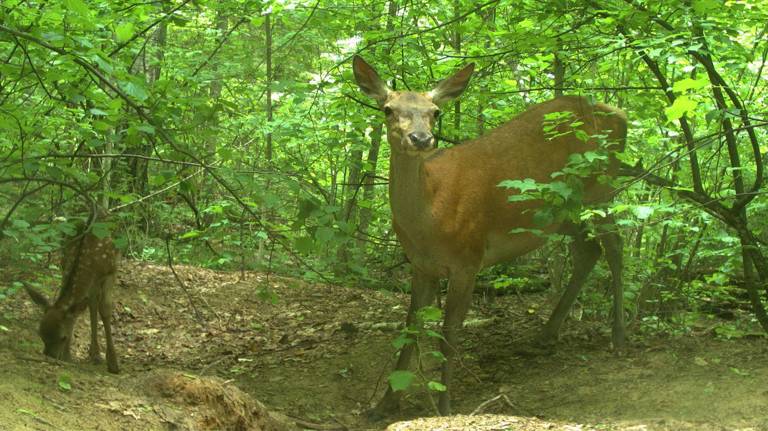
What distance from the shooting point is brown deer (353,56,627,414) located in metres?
6.69

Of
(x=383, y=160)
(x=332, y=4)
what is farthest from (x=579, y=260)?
(x=383, y=160)

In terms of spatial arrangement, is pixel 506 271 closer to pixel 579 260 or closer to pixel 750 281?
pixel 579 260

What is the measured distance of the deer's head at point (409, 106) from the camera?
610 centimetres

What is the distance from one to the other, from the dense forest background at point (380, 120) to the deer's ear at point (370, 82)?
34 centimetres

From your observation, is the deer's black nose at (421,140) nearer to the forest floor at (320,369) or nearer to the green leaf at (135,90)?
the forest floor at (320,369)

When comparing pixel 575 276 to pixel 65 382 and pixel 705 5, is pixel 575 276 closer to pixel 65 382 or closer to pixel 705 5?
pixel 705 5

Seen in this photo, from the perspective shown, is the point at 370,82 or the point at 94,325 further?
the point at 94,325

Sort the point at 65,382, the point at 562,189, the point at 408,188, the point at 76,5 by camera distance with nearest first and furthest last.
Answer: the point at 76,5, the point at 562,189, the point at 65,382, the point at 408,188

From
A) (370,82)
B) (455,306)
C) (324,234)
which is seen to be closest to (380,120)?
(370,82)

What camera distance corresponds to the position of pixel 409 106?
6477mm

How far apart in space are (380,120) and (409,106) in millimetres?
1395

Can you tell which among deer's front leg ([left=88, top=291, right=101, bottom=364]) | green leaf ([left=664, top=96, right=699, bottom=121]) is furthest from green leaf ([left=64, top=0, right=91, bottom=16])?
deer's front leg ([left=88, top=291, right=101, bottom=364])

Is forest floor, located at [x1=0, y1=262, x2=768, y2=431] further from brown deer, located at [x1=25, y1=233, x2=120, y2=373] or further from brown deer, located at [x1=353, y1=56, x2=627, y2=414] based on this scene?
brown deer, located at [x1=353, y1=56, x2=627, y2=414]

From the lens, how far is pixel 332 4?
812 centimetres
